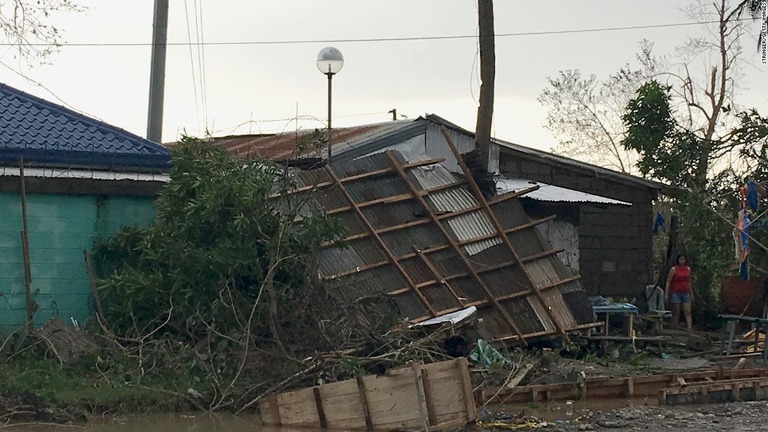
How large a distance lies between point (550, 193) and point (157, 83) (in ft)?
25.3

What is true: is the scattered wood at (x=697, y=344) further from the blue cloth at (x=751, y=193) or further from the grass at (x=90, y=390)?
the grass at (x=90, y=390)

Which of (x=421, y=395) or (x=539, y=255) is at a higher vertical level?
(x=539, y=255)

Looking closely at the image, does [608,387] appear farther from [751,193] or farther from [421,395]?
[751,193]

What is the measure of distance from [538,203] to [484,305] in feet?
13.5

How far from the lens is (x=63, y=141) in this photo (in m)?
14.8

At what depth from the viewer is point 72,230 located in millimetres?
14195

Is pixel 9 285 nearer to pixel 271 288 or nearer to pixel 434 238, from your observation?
pixel 271 288

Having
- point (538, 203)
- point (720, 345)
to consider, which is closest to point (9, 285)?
point (538, 203)

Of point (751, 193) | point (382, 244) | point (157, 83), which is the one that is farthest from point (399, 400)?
point (157, 83)

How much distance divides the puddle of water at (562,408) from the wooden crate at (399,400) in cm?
126

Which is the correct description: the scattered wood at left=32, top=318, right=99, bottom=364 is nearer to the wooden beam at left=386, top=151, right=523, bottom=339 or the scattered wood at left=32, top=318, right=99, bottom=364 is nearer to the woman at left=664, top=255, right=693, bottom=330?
the wooden beam at left=386, top=151, right=523, bottom=339

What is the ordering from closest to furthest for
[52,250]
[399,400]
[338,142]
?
1. [399,400]
2. [52,250]
3. [338,142]

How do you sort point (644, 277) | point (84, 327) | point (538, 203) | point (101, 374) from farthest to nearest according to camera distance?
point (644, 277) → point (538, 203) → point (84, 327) → point (101, 374)

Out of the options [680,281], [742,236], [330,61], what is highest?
[330,61]
